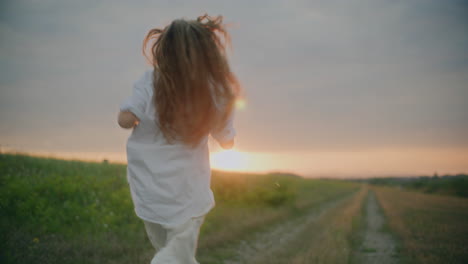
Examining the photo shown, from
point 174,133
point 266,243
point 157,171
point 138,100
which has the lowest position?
point 266,243

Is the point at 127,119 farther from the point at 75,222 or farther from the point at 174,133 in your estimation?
the point at 75,222

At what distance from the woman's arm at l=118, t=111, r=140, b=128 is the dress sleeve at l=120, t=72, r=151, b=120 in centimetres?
3

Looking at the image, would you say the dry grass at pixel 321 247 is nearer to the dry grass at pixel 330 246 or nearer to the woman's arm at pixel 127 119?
the dry grass at pixel 330 246

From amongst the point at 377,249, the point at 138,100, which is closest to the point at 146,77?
the point at 138,100

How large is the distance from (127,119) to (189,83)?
53cm

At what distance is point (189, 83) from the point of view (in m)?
2.16

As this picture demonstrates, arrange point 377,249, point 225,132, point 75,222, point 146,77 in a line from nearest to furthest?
point 146,77 → point 225,132 → point 377,249 → point 75,222

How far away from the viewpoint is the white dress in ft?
6.92

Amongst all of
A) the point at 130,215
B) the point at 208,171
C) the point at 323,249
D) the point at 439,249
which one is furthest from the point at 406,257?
the point at 130,215

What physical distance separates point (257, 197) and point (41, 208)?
317 inches

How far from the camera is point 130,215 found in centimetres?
685

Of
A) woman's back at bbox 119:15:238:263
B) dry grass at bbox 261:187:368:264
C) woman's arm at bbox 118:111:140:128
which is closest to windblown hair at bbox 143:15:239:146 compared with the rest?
woman's back at bbox 119:15:238:263

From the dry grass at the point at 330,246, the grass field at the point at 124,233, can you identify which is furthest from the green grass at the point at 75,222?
the dry grass at the point at 330,246

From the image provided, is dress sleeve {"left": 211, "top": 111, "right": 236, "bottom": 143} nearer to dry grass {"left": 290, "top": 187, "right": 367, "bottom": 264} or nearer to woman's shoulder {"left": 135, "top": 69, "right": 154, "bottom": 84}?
woman's shoulder {"left": 135, "top": 69, "right": 154, "bottom": 84}
